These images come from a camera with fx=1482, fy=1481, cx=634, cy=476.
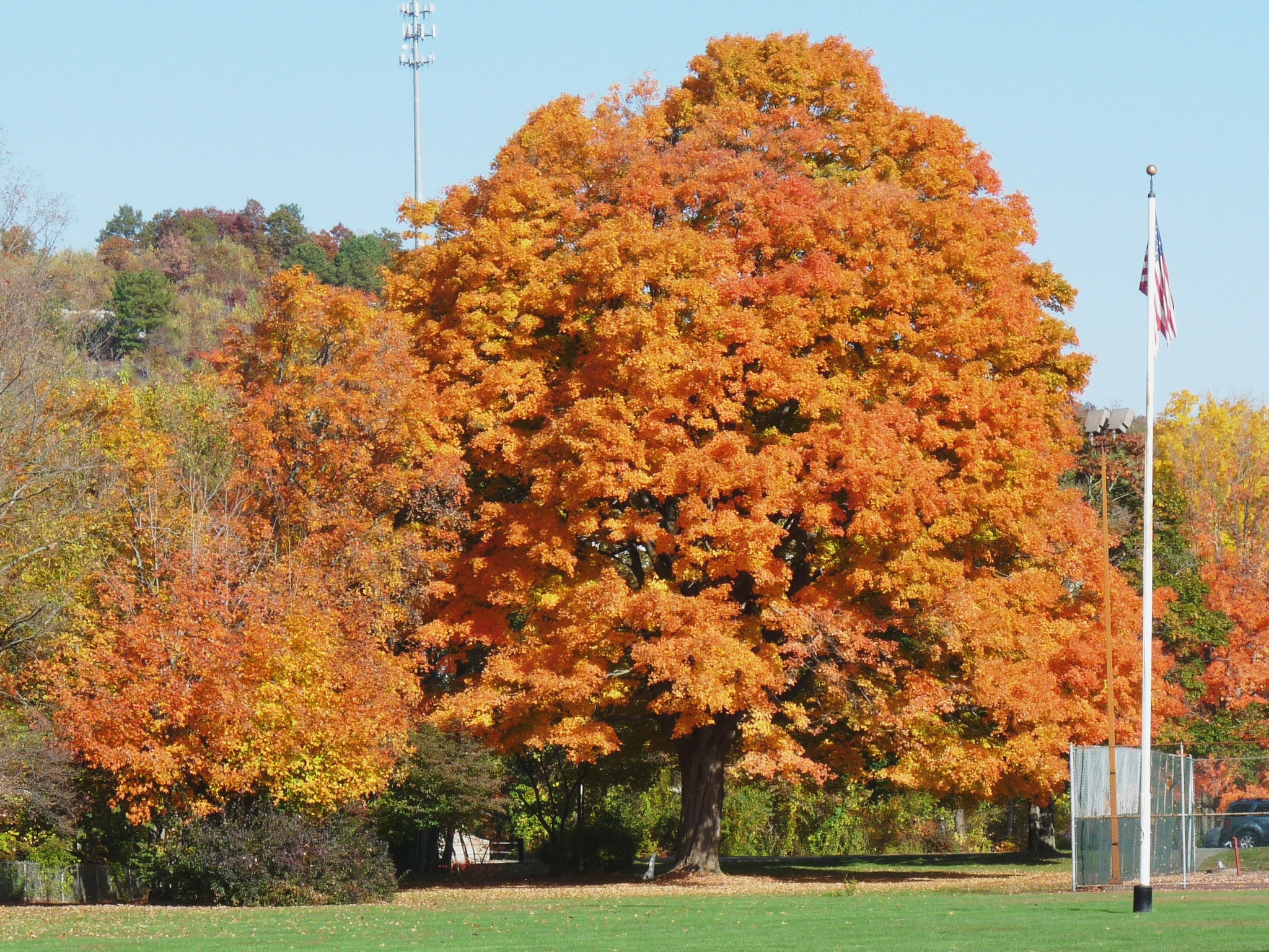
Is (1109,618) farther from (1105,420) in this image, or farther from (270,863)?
(270,863)

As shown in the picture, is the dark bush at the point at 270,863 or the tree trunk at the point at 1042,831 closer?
the dark bush at the point at 270,863


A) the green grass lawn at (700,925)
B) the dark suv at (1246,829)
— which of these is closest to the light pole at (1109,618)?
the green grass lawn at (700,925)

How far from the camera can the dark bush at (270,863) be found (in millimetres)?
27469

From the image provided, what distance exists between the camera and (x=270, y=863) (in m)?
27.6

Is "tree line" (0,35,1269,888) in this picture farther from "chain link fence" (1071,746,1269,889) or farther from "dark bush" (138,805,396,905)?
"chain link fence" (1071,746,1269,889)

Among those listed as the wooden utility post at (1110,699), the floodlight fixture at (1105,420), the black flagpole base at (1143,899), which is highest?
the floodlight fixture at (1105,420)

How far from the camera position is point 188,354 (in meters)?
76.8

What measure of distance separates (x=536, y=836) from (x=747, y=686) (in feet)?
50.6

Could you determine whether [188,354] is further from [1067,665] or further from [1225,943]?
[1225,943]

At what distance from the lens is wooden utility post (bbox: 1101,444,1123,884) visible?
91.3 feet

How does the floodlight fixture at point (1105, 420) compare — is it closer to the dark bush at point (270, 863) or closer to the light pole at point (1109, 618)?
the light pole at point (1109, 618)

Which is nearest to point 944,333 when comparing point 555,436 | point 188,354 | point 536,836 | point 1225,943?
point 555,436

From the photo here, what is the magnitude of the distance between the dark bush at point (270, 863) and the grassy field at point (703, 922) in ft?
3.09

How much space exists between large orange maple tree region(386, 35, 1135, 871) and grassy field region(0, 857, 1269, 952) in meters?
3.17
